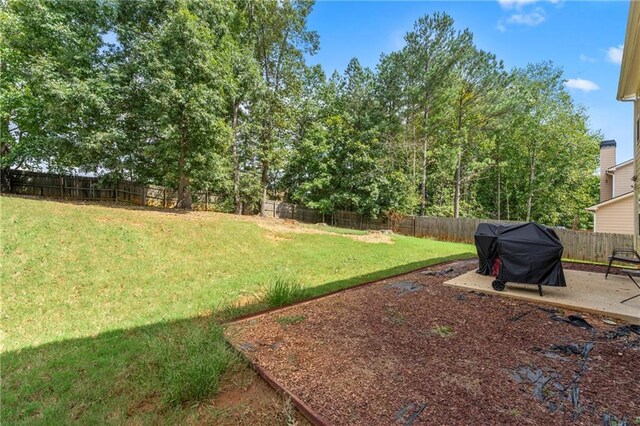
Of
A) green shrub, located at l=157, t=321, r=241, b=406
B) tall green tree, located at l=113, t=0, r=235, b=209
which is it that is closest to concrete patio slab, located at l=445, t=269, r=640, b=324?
green shrub, located at l=157, t=321, r=241, b=406

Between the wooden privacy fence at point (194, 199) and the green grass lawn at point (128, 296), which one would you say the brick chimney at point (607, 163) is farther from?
the green grass lawn at point (128, 296)

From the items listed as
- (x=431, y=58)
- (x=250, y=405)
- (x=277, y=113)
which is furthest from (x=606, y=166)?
(x=250, y=405)

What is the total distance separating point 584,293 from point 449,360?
11.5ft

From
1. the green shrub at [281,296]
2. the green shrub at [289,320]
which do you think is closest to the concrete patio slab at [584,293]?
the green shrub at [281,296]

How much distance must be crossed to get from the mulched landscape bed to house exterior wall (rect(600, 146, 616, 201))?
14.7m

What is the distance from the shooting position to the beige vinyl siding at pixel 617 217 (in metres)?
11.4

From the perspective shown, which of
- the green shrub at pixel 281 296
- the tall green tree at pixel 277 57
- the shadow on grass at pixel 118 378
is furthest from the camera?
the tall green tree at pixel 277 57

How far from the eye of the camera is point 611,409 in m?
1.93

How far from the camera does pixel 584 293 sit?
14.6 ft

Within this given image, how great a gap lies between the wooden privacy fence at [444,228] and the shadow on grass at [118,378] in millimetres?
12029

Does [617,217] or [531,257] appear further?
[617,217]

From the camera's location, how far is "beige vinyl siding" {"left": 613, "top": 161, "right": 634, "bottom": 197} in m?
12.4

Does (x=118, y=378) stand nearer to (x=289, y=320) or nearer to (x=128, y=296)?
(x=289, y=320)

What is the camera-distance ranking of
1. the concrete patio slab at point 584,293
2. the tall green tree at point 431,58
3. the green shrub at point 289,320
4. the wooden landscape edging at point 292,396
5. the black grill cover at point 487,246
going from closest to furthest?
the wooden landscape edging at point 292,396 < the green shrub at point 289,320 < the concrete patio slab at point 584,293 < the black grill cover at point 487,246 < the tall green tree at point 431,58
